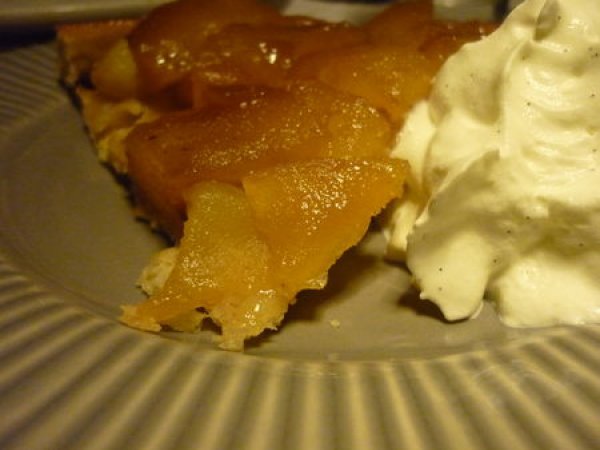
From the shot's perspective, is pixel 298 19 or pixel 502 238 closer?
pixel 502 238

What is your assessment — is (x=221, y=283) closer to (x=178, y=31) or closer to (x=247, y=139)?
(x=247, y=139)

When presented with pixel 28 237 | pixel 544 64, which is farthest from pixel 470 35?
pixel 28 237

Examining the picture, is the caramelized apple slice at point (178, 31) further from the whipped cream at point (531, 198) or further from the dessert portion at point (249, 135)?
the whipped cream at point (531, 198)

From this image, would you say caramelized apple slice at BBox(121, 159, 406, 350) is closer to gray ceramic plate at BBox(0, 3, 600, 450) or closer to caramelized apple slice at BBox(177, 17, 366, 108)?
gray ceramic plate at BBox(0, 3, 600, 450)

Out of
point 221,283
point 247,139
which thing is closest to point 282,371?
point 221,283

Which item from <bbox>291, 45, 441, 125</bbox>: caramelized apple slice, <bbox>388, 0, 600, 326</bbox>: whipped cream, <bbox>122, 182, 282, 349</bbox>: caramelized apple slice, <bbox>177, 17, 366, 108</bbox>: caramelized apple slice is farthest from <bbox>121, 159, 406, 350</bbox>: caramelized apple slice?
<bbox>177, 17, 366, 108</bbox>: caramelized apple slice

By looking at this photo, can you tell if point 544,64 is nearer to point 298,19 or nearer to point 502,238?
point 502,238

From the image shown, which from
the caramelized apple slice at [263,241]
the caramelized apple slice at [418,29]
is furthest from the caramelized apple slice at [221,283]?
the caramelized apple slice at [418,29]
